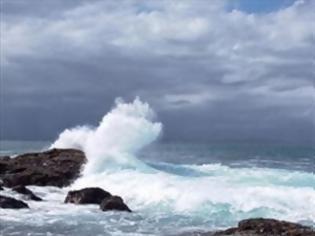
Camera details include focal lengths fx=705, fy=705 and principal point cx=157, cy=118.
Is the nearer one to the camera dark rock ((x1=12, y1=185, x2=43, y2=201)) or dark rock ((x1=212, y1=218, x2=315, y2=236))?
dark rock ((x1=212, y1=218, x2=315, y2=236))

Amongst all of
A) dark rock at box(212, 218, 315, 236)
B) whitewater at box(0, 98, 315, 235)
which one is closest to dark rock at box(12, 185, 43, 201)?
whitewater at box(0, 98, 315, 235)

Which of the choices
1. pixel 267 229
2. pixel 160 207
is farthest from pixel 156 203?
pixel 267 229

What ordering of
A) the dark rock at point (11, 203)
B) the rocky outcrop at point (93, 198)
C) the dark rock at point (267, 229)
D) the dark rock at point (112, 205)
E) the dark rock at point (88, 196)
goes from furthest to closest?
the dark rock at point (88, 196) → the rocky outcrop at point (93, 198) → the dark rock at point (112, 205) → the dark rock at point (11, 203) → the dark rock at point (267, 229)

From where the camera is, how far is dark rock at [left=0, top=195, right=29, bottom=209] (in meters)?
23.3

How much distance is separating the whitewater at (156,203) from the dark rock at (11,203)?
16.0 inches

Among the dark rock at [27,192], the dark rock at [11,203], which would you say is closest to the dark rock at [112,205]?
the dark rock at [11,203]

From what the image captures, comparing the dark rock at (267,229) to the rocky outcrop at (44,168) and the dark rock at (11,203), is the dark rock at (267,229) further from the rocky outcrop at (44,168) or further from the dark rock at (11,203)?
the rocky outcrop at (44,168)

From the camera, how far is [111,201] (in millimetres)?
23984

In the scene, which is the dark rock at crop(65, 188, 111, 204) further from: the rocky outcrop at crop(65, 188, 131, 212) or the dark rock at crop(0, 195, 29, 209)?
the dark rock at crop(0, 195, 29, 209)

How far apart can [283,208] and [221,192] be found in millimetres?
2926

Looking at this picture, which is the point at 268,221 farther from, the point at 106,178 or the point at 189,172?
the point at 189,172

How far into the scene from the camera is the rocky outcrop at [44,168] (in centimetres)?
3008

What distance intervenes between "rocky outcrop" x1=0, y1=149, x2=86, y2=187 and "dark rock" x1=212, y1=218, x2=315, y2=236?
1347 centimetres

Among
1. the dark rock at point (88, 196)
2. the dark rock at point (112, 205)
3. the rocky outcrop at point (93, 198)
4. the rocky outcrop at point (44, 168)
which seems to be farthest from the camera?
the rocky outcrop at point (44, 168)
